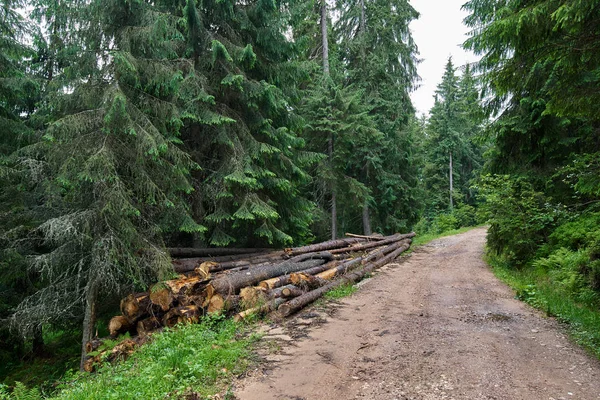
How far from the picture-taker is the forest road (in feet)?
12.7

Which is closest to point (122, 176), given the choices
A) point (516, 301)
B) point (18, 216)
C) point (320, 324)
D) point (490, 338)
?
point (18, 216)

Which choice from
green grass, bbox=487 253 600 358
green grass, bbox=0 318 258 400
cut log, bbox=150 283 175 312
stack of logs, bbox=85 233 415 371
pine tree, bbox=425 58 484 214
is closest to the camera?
green grass, bbox=0 318 258 400

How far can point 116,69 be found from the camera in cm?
762

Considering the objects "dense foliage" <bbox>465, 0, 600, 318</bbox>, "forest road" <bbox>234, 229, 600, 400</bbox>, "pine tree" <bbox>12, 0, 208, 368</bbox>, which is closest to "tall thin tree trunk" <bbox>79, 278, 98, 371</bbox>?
"pine tree" <bbox>12, 0, 208, 368</bbox>

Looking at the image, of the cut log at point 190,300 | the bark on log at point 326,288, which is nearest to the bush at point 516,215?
the bark on log at point 326,288

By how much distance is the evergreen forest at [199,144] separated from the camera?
6.61m

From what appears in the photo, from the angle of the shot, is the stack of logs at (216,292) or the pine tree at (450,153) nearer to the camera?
the stack of logs at (216,292)

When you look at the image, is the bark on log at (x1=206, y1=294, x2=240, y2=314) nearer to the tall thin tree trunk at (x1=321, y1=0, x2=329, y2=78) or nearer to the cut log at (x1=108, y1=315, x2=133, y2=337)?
the cut log at (x1=108, y1=315, x2=133, y2=337)

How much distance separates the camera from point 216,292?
22.8 ft

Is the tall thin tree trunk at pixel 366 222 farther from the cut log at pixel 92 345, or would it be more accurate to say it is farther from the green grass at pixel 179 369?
the cut log at pixel 92 345

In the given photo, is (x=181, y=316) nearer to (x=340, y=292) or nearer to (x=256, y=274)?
(x=256, y=274)

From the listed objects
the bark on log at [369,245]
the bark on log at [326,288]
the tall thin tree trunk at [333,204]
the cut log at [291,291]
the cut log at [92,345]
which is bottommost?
the cut log at [92,345]

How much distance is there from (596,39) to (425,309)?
5364 mm

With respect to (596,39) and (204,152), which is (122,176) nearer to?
(204,152)
